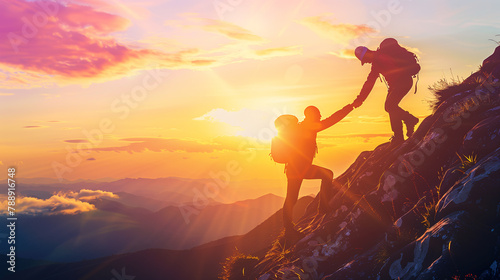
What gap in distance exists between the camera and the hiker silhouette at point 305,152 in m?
11.2

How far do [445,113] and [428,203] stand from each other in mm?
3627

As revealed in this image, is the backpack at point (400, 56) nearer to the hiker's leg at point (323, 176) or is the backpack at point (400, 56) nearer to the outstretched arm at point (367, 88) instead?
the outstretched arm at point (367, 88)

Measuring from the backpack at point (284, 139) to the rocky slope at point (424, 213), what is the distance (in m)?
2.79

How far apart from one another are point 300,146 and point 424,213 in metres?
4.26

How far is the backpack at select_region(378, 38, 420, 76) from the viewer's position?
12.5 metres

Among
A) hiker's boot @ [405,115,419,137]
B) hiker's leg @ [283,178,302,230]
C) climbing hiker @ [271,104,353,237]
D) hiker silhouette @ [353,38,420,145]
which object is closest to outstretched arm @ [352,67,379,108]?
Result: hiker silhouette @ [353,38,420,145]

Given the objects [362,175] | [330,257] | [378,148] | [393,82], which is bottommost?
[330,257]

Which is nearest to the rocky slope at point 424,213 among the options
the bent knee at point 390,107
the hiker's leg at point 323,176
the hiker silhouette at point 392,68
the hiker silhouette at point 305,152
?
the hiker's leg at point 323,176

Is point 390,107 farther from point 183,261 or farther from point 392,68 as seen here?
point 183,261

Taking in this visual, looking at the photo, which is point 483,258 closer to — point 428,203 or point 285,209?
point 428,203

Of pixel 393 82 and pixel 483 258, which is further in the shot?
pixel 393 82

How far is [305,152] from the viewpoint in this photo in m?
11.3

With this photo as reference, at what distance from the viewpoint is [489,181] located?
6500 mm

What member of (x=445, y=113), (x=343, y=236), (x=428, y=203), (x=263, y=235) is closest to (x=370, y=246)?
(x=343, y=236)
